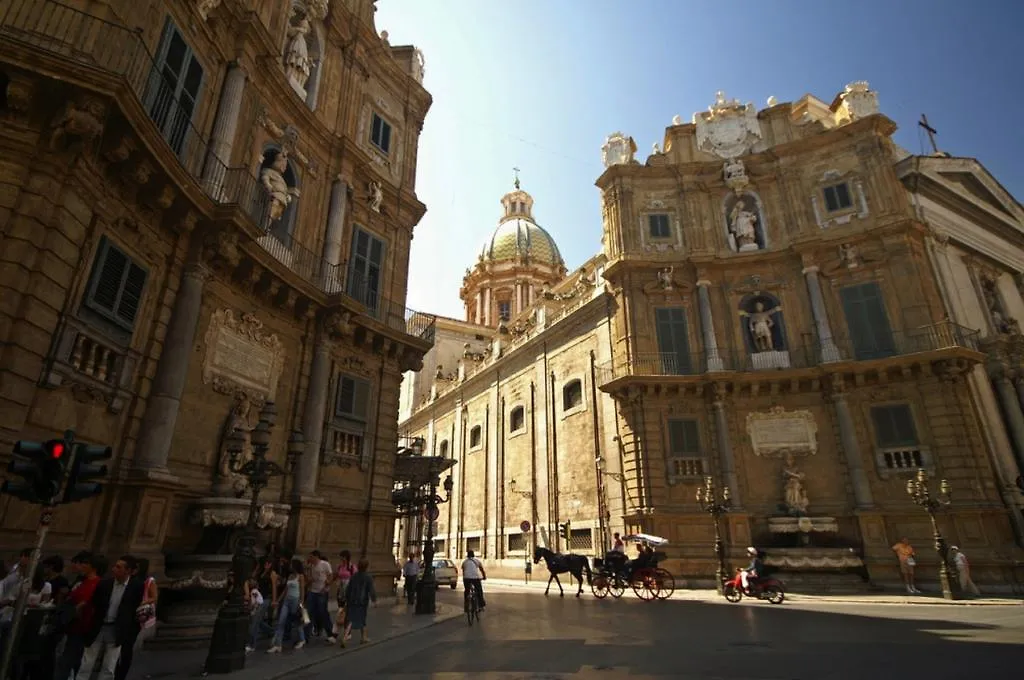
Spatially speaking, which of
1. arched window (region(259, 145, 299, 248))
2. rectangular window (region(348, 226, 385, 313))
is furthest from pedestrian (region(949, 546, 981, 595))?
arched window (region(259, 145, 299, 248))

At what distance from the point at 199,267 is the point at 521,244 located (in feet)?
162

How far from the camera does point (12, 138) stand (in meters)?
7.30

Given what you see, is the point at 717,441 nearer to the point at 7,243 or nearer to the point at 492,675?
the point at 492,675

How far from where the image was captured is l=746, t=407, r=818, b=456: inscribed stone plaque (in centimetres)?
2052

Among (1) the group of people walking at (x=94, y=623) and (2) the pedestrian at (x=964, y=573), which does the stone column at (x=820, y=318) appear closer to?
(2) the pedestrian at (x=964, y=573)

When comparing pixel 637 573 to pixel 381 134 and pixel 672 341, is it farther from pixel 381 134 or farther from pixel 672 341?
pixel 381 134

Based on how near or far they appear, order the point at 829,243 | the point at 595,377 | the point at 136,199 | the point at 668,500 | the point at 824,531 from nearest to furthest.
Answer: the point at 136,199
the point at 824,531
the point at 668,500
the point at 829,243
the point at 595,377

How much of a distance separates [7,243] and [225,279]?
4251 mm

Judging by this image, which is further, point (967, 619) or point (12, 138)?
point (967, 619)

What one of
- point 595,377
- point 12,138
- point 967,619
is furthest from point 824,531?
point 12,138

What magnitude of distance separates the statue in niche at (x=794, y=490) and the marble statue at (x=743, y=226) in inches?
369

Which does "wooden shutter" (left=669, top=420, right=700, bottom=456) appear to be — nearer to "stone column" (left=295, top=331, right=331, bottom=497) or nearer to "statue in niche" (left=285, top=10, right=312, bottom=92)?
"stone column" (left=295, top=331, right=331, bottom=497)

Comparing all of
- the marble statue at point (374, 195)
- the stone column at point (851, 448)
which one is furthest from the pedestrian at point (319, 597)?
the stone column at point (851, 448)

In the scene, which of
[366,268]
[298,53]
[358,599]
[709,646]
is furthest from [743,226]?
[358,599]
